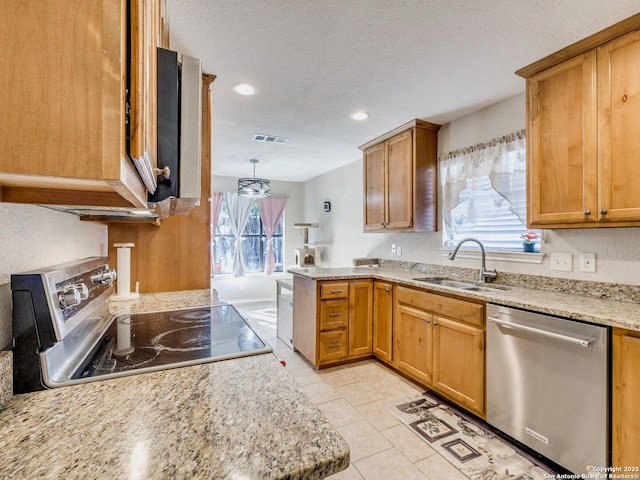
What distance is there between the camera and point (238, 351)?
Result: 1003 mm

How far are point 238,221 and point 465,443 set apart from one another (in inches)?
192

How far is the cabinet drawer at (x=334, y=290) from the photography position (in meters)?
2.88

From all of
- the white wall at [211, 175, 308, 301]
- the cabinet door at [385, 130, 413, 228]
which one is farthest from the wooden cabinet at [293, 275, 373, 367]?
the white wall at [211, 175, 308, 301]

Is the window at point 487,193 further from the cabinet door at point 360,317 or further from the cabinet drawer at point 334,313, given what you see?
the cabinet drawer at point 334,313

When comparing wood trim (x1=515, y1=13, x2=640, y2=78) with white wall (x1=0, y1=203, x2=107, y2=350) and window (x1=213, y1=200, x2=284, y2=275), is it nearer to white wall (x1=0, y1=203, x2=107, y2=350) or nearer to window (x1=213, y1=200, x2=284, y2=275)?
white wall (x1=0, y1=203, x2=107, y2=350)

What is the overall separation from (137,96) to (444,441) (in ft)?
7.56

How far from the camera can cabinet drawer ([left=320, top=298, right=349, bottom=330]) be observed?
2.90 metres

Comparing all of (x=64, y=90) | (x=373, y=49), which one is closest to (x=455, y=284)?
(x=373, y=49)

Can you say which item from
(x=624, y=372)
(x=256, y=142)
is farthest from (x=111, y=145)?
(x=256, y=142)

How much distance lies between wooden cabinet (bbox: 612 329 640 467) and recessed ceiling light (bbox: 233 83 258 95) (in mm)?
2605

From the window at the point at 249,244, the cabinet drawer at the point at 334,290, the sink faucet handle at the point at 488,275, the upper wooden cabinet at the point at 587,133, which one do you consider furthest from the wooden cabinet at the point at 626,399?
the window at the point at 249,244

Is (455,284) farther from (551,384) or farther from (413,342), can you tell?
(551,384)

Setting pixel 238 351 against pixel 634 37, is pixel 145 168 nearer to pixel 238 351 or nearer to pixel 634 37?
pixel 238 351

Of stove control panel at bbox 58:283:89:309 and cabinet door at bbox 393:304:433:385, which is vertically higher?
stove control panel at bbox 58:283:89:309
